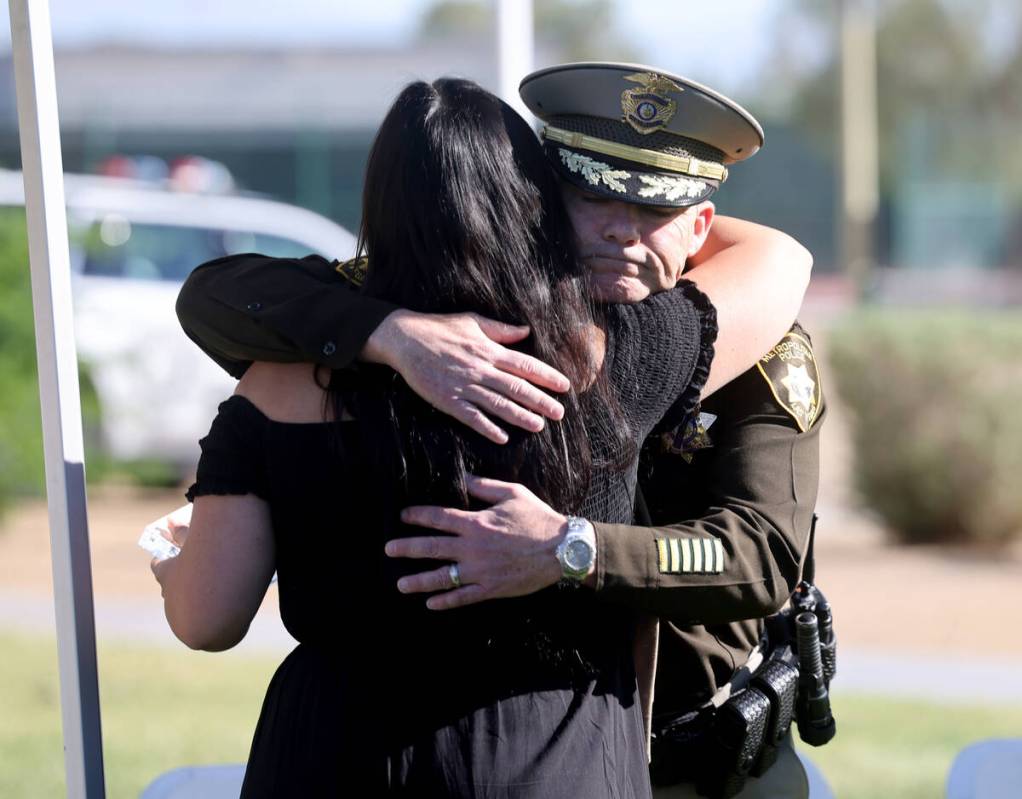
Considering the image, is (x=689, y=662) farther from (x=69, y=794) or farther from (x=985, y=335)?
(x=985, y=335)

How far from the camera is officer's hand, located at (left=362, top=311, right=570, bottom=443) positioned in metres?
1.64

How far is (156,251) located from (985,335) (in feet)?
18.6

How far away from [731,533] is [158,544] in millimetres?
750

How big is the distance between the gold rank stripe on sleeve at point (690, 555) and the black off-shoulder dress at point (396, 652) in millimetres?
82

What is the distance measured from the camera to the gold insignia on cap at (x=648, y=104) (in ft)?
A: 6.13

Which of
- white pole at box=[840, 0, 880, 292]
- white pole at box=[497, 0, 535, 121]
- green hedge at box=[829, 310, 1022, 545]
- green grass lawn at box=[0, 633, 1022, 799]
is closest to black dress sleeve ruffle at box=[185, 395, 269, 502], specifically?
white pole at box=[497, 0, 535, 121]

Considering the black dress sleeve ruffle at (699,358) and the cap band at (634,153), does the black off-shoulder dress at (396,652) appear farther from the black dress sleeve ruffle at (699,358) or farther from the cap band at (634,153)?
the cap band at (634,153)

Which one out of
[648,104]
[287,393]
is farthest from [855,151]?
[287,393]

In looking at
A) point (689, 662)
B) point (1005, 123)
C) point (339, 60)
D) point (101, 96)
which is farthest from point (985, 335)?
point (1005, 123)

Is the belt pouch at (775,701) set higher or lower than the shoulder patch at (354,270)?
lower

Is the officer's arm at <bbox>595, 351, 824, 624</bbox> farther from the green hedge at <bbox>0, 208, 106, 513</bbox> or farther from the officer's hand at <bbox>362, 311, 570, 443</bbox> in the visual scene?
the green hedge at <bbox>0, 208, 106, 513</bbox>

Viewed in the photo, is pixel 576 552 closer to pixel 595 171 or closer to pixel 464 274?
pixel 464 274

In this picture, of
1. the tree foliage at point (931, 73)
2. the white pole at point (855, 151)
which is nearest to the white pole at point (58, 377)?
the white pole at point (855, 151)

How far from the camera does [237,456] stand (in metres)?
1.66
